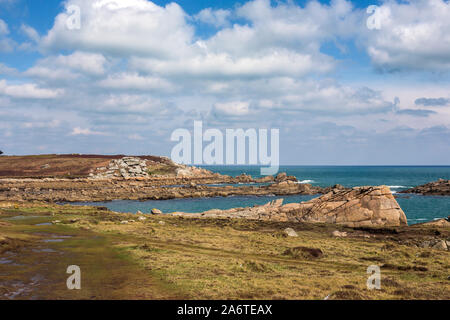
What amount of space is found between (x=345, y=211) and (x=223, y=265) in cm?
3297

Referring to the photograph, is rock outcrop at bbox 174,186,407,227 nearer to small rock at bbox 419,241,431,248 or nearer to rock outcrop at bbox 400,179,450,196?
small rock at bbox 419,241,431,248

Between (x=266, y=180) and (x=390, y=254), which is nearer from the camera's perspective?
(x=390, y=254)

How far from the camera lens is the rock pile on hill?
142 m

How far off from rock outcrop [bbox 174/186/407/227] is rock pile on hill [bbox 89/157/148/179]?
9581 centimetres

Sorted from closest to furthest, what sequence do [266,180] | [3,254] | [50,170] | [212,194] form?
1. [3,254]
2. [212,194]
3. [50,170]
4. [266,180]

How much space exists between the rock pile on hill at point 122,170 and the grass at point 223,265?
10710 cm

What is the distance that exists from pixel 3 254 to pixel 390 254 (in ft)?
93.0

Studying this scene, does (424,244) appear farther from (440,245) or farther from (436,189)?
(436,189)

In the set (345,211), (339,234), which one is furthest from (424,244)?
(345,211)

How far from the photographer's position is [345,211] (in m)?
49.2

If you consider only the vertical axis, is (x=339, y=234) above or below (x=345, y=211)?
below

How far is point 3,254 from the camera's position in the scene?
22.8 m
